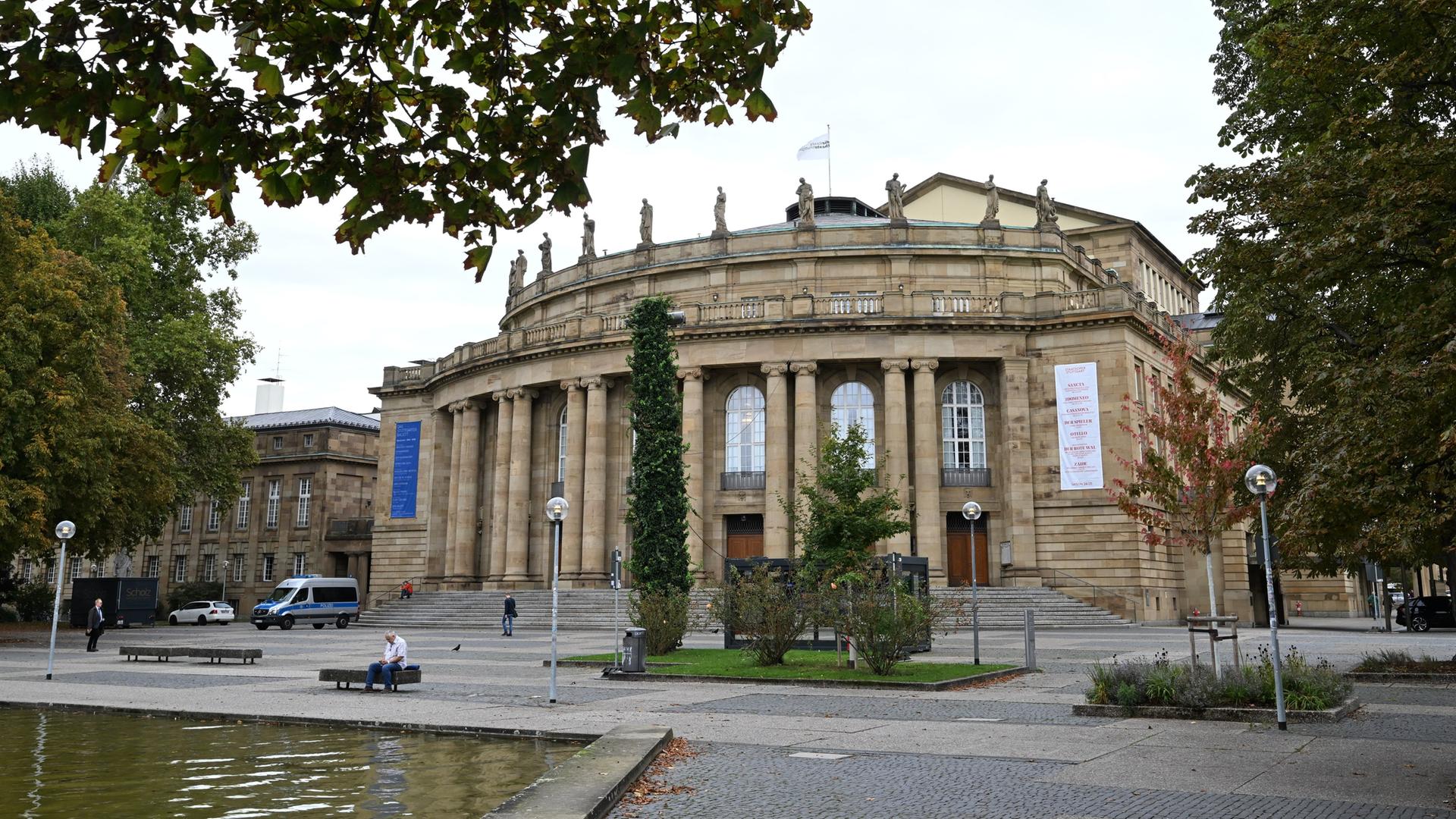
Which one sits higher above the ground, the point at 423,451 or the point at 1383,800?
the point at 423,451

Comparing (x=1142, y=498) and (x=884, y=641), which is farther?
(x=1142, y=498)

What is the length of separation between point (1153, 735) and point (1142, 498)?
1440 inches

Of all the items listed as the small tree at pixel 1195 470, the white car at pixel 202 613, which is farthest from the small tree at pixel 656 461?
the white car at pixel 202 613

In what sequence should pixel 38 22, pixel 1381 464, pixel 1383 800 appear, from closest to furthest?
1. pixel 38 22
2. pixel 1383 800
3. pixel 1381 464

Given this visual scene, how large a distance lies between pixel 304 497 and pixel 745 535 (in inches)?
1618

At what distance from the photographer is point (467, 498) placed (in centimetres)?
5747

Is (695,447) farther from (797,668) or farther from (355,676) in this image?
(355,676)

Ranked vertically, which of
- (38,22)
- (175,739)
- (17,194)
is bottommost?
(175,739)

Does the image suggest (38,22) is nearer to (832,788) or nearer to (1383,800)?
(832,788)

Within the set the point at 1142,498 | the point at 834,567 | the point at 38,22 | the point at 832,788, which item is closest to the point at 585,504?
the point at 1142,498

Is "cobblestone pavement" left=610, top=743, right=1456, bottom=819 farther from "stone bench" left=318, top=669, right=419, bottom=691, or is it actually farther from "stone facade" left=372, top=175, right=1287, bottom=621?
"stone facade" left=372, top=175, right=1287, bottom=621

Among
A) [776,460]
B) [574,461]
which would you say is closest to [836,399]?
[776,460]

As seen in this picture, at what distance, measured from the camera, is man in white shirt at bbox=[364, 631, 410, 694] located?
20125 mm

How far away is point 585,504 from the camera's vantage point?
50688 millimetres
